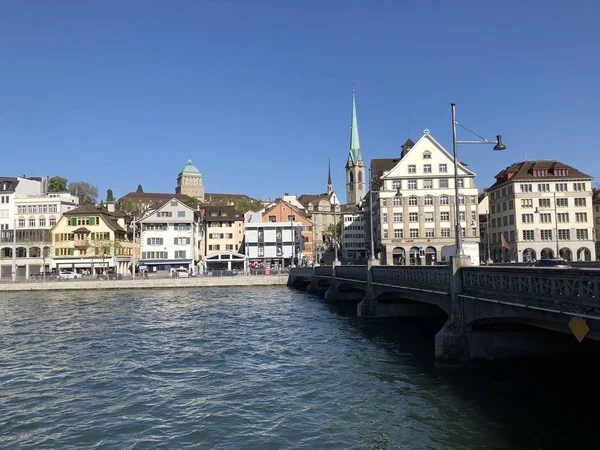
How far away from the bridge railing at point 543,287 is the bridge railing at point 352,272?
22015 mm

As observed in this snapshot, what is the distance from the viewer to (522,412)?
1546 centimetres

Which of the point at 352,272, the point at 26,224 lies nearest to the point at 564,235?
the point at 352,272

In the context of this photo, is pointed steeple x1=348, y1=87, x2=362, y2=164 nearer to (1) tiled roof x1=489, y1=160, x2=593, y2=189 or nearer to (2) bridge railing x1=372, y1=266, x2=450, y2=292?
(1) tiled roof x1=489, y1=160, x2=593, y2=189

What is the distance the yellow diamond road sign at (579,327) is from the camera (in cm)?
1305

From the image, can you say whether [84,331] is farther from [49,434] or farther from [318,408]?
[318,408]

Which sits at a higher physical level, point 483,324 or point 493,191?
point 493,191

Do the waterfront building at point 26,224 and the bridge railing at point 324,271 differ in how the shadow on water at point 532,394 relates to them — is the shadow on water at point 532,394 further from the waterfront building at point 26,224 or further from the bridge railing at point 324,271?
the waterfront building at point 26,224

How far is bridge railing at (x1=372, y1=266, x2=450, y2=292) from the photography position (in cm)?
2360

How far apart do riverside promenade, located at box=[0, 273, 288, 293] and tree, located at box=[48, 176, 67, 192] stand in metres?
57.8

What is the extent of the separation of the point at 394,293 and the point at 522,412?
721 inches

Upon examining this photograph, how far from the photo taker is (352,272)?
153 feet

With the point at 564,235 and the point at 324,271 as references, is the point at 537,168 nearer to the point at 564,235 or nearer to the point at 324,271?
the point at 564,235

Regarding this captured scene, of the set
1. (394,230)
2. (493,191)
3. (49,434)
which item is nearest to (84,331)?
(49,434)

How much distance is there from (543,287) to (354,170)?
167913 millimetres
